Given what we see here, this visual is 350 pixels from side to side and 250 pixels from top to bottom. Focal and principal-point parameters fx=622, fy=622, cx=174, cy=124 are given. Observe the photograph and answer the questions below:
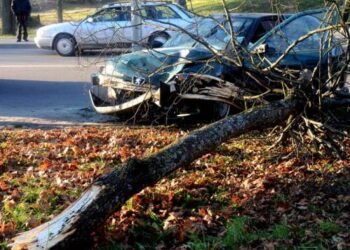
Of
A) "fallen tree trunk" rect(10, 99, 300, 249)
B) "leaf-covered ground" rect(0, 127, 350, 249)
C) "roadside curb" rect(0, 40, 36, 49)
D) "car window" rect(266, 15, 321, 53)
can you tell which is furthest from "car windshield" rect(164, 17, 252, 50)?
"roadside curb" rect(0, 40, 36, 49)

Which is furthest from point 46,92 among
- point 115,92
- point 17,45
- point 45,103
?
point 17,45

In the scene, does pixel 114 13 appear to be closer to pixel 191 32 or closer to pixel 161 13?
pixel 191 32

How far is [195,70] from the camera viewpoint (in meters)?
8.20

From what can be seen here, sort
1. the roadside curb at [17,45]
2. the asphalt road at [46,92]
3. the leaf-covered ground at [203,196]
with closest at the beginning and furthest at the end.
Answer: the leaf-covered ground at [203,196] < the asphalt road at [46,92] < the roadside curb at [17,45]

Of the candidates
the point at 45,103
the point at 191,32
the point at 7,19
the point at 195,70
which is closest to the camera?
the point at 195,70

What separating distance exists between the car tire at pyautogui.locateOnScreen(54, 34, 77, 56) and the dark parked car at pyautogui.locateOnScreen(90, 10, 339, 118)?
32.0ft

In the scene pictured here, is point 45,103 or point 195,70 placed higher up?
point 195,70

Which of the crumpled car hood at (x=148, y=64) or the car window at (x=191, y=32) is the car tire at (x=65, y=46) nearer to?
the car window at (x=191, y=32)

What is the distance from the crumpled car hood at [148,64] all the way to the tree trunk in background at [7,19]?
63.3 feet

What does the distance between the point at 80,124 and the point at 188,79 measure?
226 centimetres

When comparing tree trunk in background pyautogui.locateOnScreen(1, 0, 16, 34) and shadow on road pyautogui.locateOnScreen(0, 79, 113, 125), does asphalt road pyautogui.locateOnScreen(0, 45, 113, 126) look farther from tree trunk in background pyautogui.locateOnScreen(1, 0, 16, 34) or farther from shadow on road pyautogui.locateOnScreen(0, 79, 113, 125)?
tree trunk in background pyautogui.locateOnScreen(1, 0, 16, 34)

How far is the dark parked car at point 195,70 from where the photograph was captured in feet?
25.6

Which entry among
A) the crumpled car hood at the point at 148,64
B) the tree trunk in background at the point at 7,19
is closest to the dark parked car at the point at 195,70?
the crumpled car hood at the point at 148,64

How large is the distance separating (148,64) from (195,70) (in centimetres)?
69
